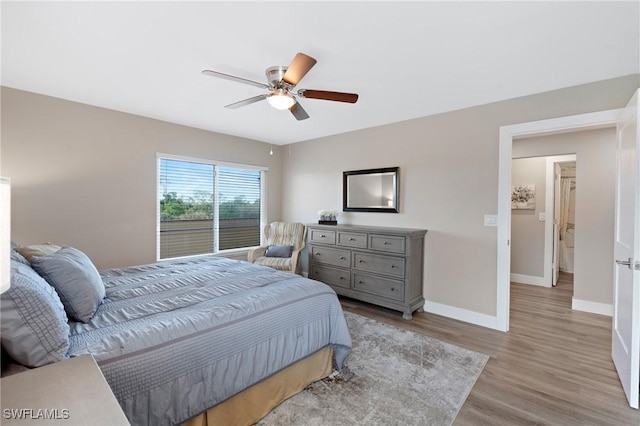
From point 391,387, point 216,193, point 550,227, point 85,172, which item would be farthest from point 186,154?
point 550,227

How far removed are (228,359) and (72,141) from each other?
124 inches

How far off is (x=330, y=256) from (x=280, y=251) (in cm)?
82

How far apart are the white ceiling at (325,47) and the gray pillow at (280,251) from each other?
2233 mm

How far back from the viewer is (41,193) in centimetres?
294

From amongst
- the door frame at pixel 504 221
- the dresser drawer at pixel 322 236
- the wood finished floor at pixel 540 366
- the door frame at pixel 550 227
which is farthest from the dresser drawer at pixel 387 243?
the door frame at pixel 550 227

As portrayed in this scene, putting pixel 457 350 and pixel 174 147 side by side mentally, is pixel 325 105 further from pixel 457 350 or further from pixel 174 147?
pixel 457 350

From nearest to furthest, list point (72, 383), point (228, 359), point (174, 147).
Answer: point (72, 383)
point (228, 359)
point (174, 147)

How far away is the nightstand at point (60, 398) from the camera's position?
0.74 meters

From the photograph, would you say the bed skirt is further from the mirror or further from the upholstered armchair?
the mirror

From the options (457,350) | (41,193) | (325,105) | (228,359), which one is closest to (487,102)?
(325,105)

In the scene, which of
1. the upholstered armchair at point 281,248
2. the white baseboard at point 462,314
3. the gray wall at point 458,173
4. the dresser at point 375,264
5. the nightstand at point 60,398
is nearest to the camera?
the nightstand at point 60,398

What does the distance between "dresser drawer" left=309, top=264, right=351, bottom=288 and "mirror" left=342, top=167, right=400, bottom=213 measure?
0.97 meters

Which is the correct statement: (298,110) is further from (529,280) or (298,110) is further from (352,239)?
(529,280)

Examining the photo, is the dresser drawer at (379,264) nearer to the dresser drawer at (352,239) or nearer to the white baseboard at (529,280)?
the dresser drawer at (352,239)
